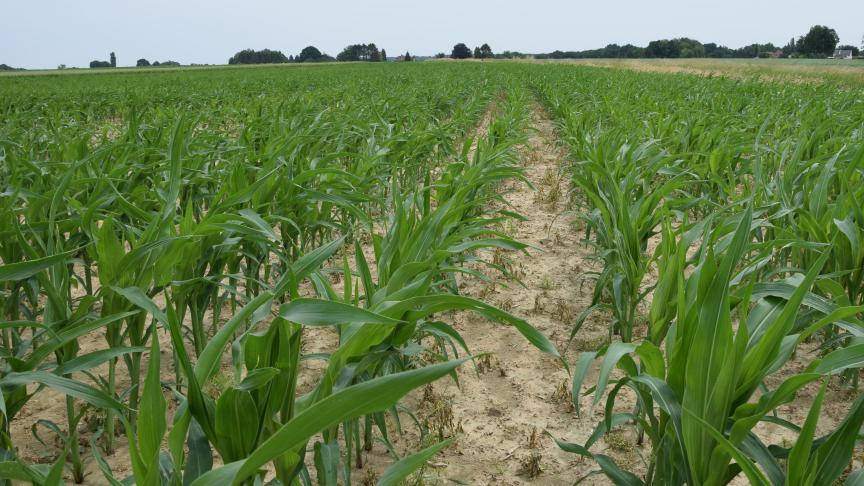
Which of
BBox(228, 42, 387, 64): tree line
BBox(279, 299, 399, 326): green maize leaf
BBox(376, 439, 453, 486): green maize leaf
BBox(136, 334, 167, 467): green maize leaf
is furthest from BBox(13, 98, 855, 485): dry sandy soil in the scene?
BBox(228, 42, 387, 64): tree line

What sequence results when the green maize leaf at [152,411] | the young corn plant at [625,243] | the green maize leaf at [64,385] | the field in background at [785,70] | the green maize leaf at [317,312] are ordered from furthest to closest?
the field in background at [785,70], the young corn plant at [625,243], the green maize leaf at [64,385], the green maize leaf at [317,312], the green maize leaf at [152,411]

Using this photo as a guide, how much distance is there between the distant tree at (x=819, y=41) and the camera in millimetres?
70375

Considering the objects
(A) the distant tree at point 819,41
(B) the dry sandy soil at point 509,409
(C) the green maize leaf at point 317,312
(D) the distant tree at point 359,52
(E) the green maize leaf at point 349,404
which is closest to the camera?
(E) the green maize leaf at point 349,404

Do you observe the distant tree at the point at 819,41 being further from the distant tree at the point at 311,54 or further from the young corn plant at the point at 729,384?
the young corn plant at the point at 729,384

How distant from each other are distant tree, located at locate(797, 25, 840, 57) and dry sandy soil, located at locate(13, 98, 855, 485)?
277 feet

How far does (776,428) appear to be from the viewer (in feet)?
7.62

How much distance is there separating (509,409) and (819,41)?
8645 cm

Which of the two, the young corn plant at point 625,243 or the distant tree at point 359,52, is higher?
the distant tree at point 359,52

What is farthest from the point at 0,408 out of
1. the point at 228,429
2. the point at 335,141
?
the point at 335,141

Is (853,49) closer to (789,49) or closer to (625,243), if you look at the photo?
(789,49)

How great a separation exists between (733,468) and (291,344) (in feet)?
3.22

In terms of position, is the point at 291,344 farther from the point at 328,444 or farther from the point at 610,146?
the point at 610,146

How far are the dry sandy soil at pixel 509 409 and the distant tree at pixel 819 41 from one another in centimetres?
8441

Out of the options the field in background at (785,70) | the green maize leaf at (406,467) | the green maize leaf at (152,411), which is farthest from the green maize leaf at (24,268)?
the field in background at (785,70)
